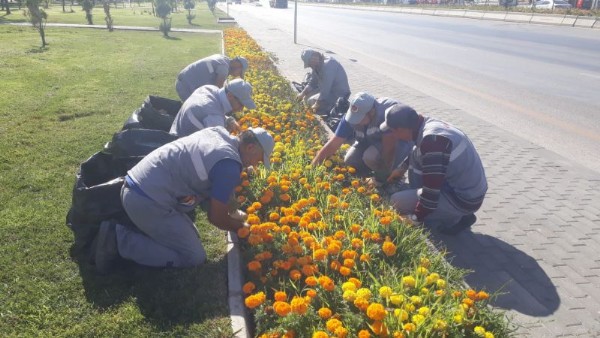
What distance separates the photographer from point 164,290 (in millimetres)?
3451

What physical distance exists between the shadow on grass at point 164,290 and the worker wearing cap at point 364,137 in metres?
1.99

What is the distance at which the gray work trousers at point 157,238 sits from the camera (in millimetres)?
3564

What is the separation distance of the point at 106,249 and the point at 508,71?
42.7 feet

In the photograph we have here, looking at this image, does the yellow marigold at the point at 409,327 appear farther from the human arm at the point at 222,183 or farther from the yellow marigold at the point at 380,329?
the human arm at the point at 222,183

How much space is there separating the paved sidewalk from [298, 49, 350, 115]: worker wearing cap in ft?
8.11

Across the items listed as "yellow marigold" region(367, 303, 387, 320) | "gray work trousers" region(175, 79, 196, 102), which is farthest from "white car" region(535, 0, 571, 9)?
"yellow marigold" region(367, 303, 387, 320)

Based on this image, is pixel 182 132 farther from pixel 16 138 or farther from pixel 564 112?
pixel 564 112

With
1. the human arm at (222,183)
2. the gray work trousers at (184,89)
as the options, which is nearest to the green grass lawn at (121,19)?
the gray work trousers at (184,89)

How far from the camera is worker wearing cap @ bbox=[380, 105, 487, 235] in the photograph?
401cm

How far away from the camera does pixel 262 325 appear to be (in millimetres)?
2967

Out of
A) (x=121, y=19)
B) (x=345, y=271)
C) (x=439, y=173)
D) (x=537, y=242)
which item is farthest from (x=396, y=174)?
(x=121, y=19)

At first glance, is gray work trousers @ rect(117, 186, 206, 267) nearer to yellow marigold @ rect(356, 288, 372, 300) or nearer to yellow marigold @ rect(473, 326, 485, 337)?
yellow marigold @ rect(356, 288, 372, 300)

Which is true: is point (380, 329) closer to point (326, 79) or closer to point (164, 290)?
point (164, 290)

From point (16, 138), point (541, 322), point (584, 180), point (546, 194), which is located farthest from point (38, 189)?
point (584, 180)
